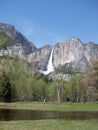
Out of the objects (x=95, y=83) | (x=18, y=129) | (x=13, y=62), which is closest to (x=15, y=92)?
(x=13, y=62)

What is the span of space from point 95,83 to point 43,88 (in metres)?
47.1

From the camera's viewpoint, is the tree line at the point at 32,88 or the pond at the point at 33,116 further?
the tree line at the point at 32,88

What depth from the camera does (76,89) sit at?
111188 millimetres

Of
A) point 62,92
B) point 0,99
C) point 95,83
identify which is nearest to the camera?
point 95,83

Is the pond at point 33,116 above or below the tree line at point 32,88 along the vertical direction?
below

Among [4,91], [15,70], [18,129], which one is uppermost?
[15,70]

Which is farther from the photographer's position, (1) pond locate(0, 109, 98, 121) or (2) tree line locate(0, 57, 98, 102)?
(2) tree line locate(0, 57, 98, 102)

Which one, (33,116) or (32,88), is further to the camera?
(32,88)

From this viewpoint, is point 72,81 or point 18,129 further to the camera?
point 72,81

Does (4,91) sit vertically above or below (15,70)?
below

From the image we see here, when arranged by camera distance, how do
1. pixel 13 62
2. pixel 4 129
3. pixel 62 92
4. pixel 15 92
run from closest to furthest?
pixel 4 129 < pixel 15 92 < pixel 62 92 < pixel 13 62

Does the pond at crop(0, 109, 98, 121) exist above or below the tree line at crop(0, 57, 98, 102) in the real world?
below

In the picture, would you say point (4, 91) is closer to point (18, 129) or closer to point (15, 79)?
point (15, 79)

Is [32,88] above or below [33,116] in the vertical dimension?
above
